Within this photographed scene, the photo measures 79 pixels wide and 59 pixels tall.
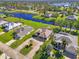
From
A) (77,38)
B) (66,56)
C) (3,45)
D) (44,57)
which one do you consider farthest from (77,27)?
(3,45)

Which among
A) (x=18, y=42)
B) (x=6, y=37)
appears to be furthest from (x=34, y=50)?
(x=6, y=37)

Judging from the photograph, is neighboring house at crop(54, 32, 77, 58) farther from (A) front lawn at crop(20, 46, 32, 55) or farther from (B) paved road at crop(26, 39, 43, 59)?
(A) front lawn at crop(20, 46, 32, 55)

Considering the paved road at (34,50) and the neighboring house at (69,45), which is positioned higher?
the neighboring house at (69,45)

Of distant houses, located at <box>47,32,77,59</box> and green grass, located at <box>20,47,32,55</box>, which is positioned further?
green grass, located at <box>20,47,32,55</box>

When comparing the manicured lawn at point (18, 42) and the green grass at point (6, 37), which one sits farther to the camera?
the green grass at point (6, 37)

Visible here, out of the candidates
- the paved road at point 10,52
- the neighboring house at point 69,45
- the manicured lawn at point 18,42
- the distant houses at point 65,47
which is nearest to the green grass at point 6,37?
the manicured lawn at point 18,42

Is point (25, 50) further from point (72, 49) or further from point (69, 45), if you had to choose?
point (72, 49)

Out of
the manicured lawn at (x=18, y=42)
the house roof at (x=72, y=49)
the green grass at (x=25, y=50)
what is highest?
the house roof at (x=72, y=49)

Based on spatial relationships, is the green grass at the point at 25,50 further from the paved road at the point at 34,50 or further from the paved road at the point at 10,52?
the paved road at the point at 10,52

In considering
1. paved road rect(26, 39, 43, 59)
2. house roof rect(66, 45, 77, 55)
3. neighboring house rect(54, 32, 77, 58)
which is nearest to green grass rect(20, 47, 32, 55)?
paved road rect(26, 39, 43, 59)

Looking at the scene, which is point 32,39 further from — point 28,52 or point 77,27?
point 77,27

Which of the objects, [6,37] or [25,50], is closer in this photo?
[25,50]

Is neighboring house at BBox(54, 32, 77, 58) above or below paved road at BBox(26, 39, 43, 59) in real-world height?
above
